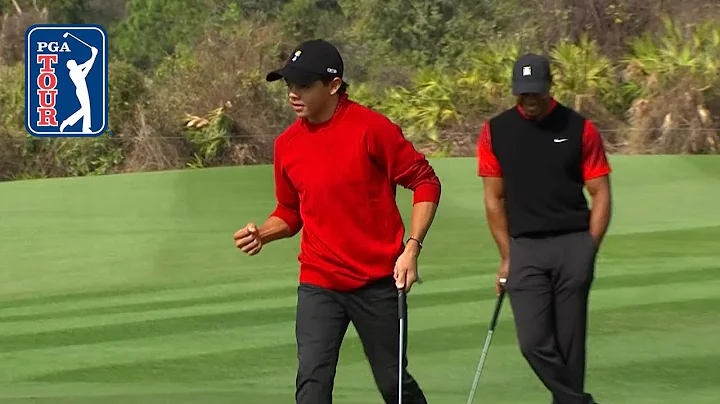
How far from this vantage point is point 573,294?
6.75 metres

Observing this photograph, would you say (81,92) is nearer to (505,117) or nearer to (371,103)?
(371,103)

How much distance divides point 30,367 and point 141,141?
17.6 meters

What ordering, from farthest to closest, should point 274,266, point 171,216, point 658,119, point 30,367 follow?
1. point 658,119
2. point 171,216
3. point 274,266
4. point 30,367

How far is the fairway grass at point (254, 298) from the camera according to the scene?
9359 millimetres

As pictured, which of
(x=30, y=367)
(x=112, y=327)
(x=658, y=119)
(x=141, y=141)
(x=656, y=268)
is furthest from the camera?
(x=141, y=141)

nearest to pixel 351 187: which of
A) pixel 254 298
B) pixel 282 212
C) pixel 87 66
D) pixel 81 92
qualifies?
pixel 282 212

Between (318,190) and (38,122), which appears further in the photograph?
(38,122)

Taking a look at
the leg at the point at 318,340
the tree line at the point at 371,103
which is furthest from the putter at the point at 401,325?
the tree line at the point at 371,103

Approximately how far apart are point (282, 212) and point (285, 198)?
88mm

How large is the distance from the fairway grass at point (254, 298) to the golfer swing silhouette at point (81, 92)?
11.3 feet

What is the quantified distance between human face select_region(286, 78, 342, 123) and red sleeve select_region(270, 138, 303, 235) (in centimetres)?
24

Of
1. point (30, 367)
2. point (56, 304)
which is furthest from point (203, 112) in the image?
point (30, 367)

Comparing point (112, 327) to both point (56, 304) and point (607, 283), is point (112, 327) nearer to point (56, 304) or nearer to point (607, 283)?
point (56, 304)

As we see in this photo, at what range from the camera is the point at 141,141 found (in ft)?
91.1
